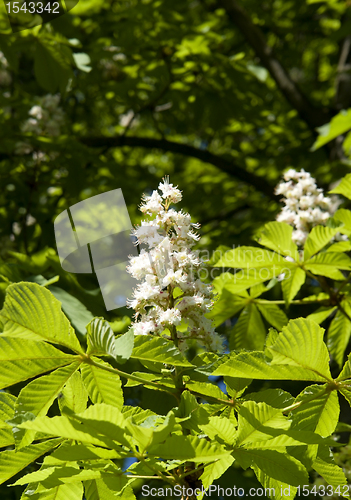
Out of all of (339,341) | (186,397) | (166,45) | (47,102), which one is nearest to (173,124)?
(166,45)

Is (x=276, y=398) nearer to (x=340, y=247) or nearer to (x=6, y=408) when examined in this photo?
(x=6, y=408)

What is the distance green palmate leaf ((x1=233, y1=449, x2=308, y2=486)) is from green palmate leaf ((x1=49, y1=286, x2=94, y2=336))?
84 centimetres

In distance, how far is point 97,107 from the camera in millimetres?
5336

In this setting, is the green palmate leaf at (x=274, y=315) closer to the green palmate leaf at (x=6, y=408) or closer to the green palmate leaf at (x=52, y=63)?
the green palmate leaf at (x=6, y=408)

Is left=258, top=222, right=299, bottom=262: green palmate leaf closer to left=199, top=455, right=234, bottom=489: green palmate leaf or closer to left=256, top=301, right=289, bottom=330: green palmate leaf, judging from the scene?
left=256, top=301, right=289, bottom=330: green palmate leaf

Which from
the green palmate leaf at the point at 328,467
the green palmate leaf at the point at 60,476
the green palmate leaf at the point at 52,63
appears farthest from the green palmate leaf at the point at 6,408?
the green palmate leaf at the point at 52,63

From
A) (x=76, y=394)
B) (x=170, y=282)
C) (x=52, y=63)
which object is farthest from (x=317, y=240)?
(x=52, y=63)

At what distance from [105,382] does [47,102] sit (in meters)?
3.38

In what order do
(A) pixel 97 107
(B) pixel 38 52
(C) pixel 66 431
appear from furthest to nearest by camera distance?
1. (A) pixel 97 107
2. (B) pixel 38 52
3. (C) pixel 66 431

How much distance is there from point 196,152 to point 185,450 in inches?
138

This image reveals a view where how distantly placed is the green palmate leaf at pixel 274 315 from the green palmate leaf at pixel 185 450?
4.28ft

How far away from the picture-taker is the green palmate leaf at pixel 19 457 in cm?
109

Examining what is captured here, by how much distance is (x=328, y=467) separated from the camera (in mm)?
1150

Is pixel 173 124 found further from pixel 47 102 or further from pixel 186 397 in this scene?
pixel 186 397
